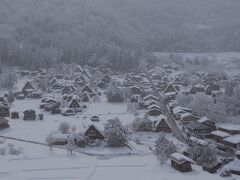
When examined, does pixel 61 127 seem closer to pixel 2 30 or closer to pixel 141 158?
pixel 141 158

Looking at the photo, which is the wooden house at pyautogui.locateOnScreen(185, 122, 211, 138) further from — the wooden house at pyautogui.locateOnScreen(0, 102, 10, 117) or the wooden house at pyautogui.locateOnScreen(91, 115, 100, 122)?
the wooden house at pyautogui.locateOnScreen(0, 102, 10, 117)

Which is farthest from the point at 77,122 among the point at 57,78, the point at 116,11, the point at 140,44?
the point at 116,11

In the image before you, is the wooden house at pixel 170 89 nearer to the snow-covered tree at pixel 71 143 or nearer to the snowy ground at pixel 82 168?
the snow-covered tree at pixel 71 143

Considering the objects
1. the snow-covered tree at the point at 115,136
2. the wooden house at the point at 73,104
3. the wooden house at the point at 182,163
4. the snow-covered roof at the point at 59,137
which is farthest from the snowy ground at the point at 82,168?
the wooden house at the point at 73,104

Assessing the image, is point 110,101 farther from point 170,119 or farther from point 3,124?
point 3,124

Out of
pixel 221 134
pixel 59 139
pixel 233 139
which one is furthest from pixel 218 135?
pixel 59 139

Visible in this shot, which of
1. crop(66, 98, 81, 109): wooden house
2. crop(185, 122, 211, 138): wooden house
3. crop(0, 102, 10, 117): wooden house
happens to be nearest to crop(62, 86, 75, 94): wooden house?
crop(66, 98, 81, 109): wooden house
